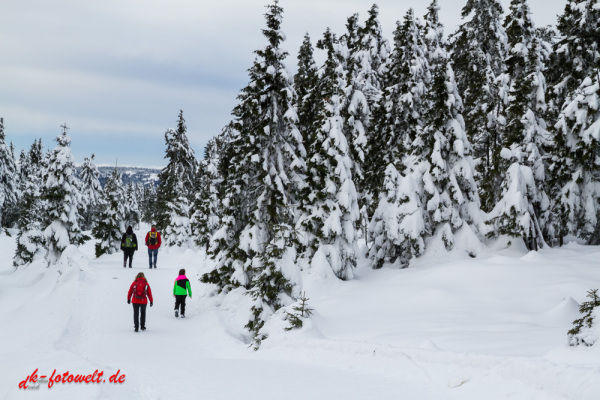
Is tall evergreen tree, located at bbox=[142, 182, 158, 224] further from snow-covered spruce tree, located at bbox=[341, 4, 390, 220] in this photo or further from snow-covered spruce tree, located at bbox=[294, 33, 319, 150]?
snow-covered spruce tree, located at bbox=[341, 4, 390, 220]

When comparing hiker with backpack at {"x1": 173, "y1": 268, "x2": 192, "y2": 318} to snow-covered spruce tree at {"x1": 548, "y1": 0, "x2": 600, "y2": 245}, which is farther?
snow-covered spruce tree at {"x1": 548, "y1": 0, "x2": 600, "y2": 245}

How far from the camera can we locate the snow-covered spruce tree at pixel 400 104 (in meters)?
21.3

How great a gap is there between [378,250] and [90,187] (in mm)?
60257

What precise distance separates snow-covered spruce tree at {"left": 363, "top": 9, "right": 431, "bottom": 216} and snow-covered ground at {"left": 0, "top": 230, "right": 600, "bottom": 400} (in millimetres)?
6403

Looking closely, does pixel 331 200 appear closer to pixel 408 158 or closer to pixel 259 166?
pixel 259 166

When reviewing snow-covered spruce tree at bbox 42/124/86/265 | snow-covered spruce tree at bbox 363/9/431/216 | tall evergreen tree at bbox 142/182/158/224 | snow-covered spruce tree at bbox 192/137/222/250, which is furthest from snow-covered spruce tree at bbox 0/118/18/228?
snow-covered spruce tree at bbox 363/9/431/216

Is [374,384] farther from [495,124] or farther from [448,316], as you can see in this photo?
[495,124]

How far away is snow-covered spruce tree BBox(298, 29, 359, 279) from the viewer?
18.0 metres

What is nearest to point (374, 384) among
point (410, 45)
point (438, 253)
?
point (438, 253)

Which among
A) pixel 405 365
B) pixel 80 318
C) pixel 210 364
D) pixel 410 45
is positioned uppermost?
pixel 410 45

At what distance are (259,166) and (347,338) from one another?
9308mm

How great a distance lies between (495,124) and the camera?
78.3ft

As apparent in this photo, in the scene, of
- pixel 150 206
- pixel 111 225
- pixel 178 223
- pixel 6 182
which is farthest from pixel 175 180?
pixel 150 206

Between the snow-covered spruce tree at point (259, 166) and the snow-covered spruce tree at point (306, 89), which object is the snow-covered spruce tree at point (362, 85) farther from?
the snow-covered spruce tree at point (259, 166)
